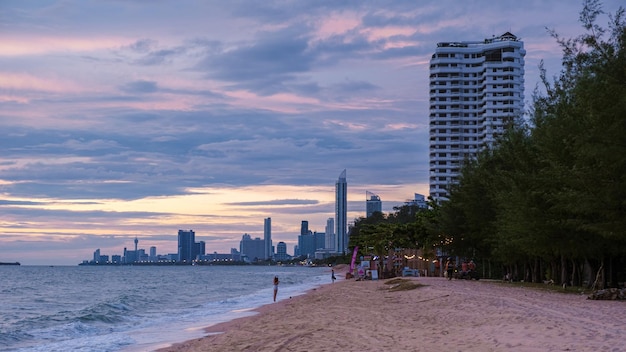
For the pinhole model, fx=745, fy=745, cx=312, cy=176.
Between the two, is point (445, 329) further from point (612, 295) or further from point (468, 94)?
point (468, 94)

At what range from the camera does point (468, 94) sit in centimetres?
15738

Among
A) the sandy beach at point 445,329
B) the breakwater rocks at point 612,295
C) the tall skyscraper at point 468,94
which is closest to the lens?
the sandy beach at point 445,329

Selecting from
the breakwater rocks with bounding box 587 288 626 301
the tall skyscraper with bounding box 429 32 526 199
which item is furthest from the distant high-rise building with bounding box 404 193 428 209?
the breakwater rocks with bounding box 587 288 626 301

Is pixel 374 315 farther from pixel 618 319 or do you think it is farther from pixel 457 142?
pixel 457 142

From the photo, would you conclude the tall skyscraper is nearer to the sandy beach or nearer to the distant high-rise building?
the distant high-rise building

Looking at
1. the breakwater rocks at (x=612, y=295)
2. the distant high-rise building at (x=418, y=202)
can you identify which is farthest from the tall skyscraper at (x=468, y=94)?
the breakwater rocks at (x=612, y=295)

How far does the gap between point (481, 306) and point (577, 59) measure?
36.4 feet

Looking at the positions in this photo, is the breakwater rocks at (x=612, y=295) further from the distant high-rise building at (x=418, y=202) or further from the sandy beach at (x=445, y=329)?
the distant high-rise building at (x=418, y=202)

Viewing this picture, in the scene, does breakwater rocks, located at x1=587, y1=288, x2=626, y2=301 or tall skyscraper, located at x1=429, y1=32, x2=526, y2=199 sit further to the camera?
tall skyscraper, located at x1=429, y1=32, x2=526, y2=199

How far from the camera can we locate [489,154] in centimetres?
5406

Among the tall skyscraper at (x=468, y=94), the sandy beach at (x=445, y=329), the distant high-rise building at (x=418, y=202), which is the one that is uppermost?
the tall skyscraper at (x=468, y=94)

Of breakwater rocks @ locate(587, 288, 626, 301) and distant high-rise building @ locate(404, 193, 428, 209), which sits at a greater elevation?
distant high-rise building @ locate(404, 193, 428, 209)

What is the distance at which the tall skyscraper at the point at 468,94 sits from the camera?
151 metres

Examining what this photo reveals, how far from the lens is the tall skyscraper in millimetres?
150750
